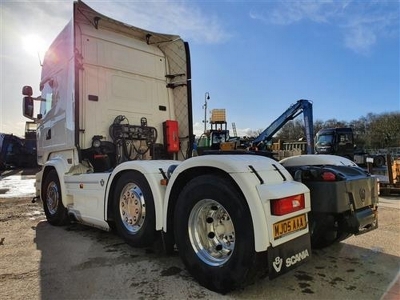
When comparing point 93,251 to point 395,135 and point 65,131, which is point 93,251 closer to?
point 65,131

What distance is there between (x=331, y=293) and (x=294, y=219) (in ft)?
2.65

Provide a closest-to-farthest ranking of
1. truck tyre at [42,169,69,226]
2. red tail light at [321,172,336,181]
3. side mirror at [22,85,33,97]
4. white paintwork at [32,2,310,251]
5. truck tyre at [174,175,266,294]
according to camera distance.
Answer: truck tyre at [174,175,266,294] < red tail light at [321,172,336,181] < white paintwork at [32,2,310,251] < truck tyre at [42,169,69,226] < side mirror at [22,85,33,97]

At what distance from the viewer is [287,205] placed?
3.06 m

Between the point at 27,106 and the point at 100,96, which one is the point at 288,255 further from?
the point at 27,106

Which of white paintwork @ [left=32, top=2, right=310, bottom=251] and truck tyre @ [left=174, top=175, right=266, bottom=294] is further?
white paintwork @ [left=32, top=2, right=310, bottom=251]

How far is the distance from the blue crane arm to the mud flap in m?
15.2

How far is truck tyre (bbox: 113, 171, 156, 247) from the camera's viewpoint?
413 centimetres

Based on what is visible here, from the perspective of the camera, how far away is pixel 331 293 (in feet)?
10.8

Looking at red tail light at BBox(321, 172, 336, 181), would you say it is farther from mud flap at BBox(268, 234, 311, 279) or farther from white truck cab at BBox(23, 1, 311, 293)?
mud flap at BBox(268, 234, 311, 279)

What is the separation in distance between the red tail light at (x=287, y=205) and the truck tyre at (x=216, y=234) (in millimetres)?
221

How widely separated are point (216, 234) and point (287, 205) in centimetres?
79

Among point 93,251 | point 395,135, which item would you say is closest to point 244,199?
point 93,251

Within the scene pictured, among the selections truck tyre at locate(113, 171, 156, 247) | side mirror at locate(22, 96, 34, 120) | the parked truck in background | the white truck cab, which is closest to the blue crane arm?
the parked truck in background

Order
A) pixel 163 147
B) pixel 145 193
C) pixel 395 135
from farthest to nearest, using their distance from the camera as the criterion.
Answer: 1. pixel 395 135
2. pixel 163 147
3. pixel 145 193
